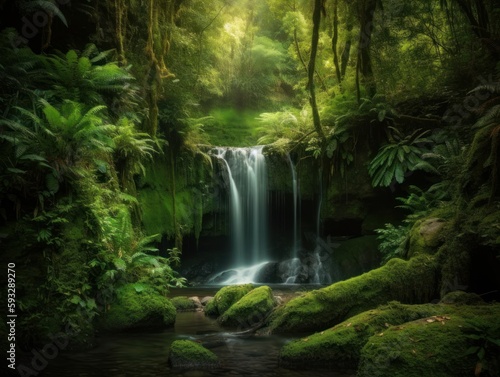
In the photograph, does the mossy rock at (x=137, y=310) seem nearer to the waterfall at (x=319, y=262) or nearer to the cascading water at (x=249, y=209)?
the waterfall at (x=319, y=262)

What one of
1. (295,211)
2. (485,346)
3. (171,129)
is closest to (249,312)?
(485,346)

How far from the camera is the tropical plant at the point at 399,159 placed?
1076cm

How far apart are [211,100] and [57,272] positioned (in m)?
16.0

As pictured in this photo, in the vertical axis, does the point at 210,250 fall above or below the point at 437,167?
below

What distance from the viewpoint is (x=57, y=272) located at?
6.17 meters

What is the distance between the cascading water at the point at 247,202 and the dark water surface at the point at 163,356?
7351 mm

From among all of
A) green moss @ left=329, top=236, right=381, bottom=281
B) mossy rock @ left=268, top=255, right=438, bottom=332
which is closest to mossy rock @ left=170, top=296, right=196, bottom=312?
mossy rock @ left=268, top=255, right=438, bottom=332

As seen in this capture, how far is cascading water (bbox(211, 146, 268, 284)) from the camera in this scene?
47.2ft

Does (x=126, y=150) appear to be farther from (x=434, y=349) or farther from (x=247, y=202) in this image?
(x=434, y=349)

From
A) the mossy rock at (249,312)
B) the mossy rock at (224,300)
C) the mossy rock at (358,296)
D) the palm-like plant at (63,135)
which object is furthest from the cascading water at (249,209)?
the palm-like plant at (63,135)


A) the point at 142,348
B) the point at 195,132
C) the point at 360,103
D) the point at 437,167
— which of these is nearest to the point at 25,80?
the point at 142,348

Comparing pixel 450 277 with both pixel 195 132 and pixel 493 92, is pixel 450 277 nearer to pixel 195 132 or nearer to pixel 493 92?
pixel 493 92

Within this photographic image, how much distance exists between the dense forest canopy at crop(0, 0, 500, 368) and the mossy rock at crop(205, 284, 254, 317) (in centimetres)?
97

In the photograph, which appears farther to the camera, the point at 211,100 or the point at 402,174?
the point at 211,100
